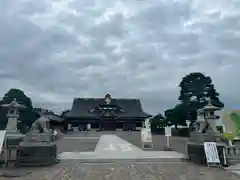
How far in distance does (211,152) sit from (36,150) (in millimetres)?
5980

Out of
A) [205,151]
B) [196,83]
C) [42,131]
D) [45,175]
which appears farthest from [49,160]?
[196,83]

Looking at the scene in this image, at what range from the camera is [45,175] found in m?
7.97

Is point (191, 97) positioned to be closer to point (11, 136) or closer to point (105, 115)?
point (105, 115)

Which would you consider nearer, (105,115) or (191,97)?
(191,97)

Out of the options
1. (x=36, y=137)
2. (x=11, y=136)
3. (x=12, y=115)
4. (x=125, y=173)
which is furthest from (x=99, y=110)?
(x=125, y=173)

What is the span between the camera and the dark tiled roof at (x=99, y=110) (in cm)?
5468

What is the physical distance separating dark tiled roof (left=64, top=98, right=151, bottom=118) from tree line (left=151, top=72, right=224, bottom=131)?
1401cm

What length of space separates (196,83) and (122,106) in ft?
73.4

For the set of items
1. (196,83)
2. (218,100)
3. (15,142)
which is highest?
(196,83)

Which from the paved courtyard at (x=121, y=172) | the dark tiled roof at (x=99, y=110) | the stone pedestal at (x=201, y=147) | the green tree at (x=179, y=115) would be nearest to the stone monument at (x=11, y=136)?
the paved courtyard at (x=121, y=172)

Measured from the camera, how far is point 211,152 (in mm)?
9648

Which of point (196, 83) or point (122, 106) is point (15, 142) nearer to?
point (196, 83)

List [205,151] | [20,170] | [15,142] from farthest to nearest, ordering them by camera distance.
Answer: [15,142] → [205,151] → [20,170]

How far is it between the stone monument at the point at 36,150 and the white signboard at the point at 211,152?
17.7ft
